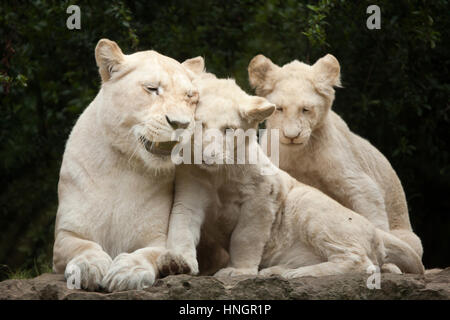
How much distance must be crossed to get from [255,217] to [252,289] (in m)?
1.13

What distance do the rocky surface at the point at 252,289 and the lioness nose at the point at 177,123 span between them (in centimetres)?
102

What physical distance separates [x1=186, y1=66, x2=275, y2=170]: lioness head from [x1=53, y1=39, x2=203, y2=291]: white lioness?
11 centimetres

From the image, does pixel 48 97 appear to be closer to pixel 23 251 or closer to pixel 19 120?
pixel 19 120

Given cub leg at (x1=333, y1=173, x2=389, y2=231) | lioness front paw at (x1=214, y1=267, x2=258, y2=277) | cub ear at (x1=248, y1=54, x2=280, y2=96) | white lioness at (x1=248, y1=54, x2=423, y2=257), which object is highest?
cub ear at (x1=248, y1=54, x2=280, y2=96)

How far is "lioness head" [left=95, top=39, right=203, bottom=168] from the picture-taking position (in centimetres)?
524

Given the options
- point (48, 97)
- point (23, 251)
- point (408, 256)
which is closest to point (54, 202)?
point (23, 251)

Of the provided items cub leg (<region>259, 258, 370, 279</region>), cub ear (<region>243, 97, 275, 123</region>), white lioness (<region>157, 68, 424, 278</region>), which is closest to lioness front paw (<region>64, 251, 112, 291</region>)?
white lioness (<region>157, 68, 424, 278</region>)

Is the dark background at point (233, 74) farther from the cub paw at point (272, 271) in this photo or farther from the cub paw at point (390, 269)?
the cub paw at point (272, 271)

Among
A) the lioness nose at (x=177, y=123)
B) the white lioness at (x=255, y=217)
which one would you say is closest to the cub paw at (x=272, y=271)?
the white lioness at (x=255, y=217)

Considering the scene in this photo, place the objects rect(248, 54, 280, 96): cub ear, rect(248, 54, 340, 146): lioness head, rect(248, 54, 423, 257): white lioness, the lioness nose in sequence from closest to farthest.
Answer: the lioness nose < rect(248, 54, 340, 146): lioness head < rect(248, 54, 423, 257): white lioness < rect(248, 54, 280, 96): cub ear

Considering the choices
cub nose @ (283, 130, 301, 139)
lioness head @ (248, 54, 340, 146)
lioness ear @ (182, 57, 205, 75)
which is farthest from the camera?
lioness head @ (248, 54, 340, 146)

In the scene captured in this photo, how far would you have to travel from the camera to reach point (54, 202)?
9.24 m

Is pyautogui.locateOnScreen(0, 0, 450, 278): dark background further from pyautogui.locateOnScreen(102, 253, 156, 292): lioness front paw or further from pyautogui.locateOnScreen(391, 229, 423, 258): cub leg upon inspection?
pyautogui.locateOnScreen(102, 253, 156, 292): lioness front paw

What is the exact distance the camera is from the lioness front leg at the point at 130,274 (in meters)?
4.79
